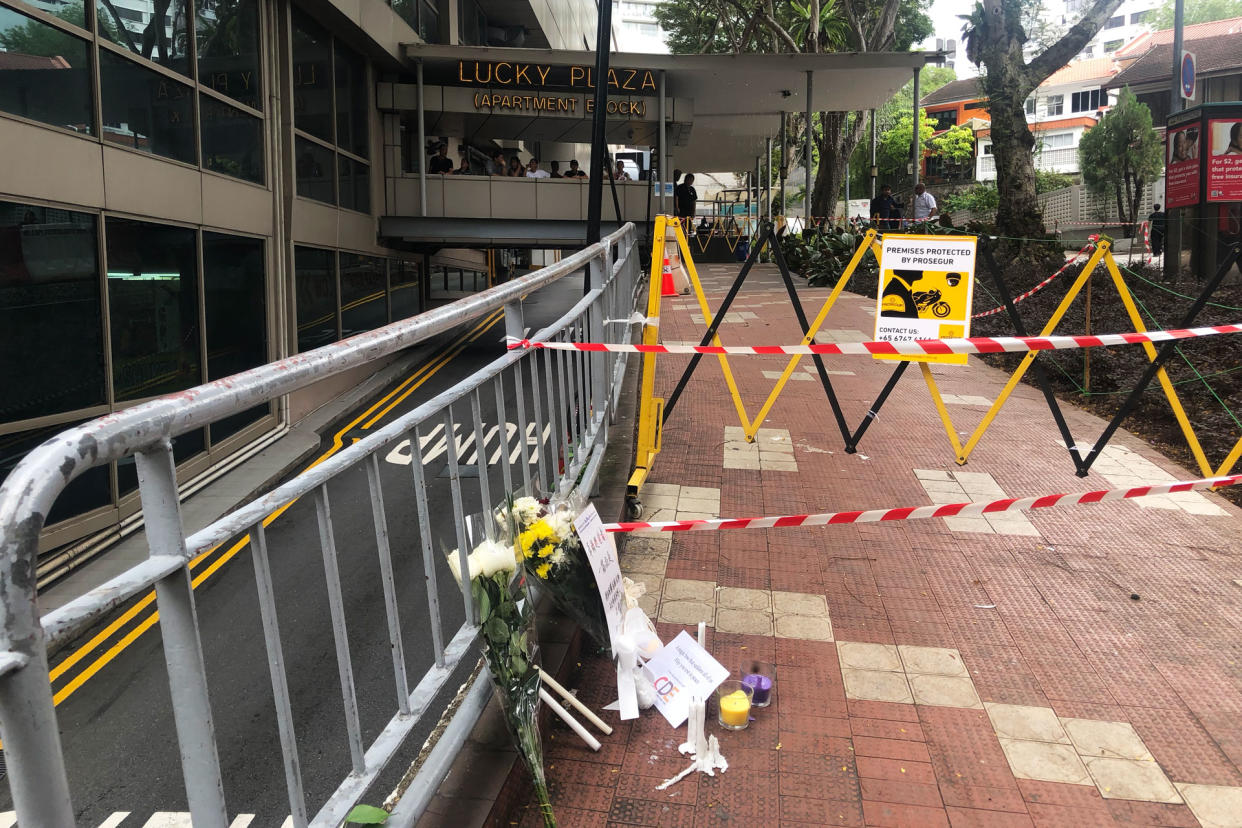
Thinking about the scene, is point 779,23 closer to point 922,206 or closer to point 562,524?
point 922,206

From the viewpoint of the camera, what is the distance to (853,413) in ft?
29.1

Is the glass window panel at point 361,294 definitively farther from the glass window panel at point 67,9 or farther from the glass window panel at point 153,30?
the glass window panel at point 67,9

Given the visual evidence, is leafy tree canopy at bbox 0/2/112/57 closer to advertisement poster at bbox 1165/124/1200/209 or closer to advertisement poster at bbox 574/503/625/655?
advertisement poster at bbox 574/503/625/655

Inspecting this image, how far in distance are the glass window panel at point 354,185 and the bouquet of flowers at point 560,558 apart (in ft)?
52.9

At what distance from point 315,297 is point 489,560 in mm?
14938

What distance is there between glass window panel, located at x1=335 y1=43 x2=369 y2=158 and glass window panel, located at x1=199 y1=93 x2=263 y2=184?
3781 mm

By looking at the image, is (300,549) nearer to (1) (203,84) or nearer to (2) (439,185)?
(1) (203,84)

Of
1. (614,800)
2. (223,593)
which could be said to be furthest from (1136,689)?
(223,593)

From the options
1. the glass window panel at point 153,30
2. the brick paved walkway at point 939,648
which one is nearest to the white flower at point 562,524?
the brick paved walkway at point 939,648

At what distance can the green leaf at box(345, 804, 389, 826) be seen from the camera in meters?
2.22

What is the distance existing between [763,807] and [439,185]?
758 inches

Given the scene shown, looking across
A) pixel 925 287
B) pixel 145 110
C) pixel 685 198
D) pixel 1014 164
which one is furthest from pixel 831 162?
pixel 925 287

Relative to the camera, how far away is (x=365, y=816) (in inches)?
88.4

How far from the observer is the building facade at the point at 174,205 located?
9109mm
